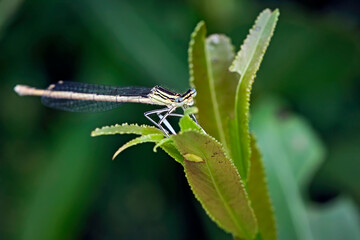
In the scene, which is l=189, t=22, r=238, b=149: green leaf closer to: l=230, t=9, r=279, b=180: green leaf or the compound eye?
l=230, t=9, r=279, b=180: green leaf

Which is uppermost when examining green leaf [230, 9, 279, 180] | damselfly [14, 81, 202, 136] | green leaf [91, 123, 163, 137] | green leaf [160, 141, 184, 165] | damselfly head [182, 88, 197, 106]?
damselfly [14, 81, 202, 136]

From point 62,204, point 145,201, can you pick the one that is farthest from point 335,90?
point 62,204

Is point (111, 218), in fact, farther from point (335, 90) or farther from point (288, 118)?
point (335, 90)

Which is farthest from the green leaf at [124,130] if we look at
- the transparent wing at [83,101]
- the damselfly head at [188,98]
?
the transparent wing at [83,101]

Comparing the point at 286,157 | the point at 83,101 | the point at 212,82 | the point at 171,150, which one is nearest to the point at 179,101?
the point at 212,82

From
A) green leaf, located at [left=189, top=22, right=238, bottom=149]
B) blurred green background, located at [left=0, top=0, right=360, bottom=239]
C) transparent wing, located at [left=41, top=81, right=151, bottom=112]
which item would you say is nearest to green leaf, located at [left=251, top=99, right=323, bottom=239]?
blurred green background, located at [left=0, top=0, right=360, bottom=239]

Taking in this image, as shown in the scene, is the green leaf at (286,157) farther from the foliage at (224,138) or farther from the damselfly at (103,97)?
the foliage at (224,138)
